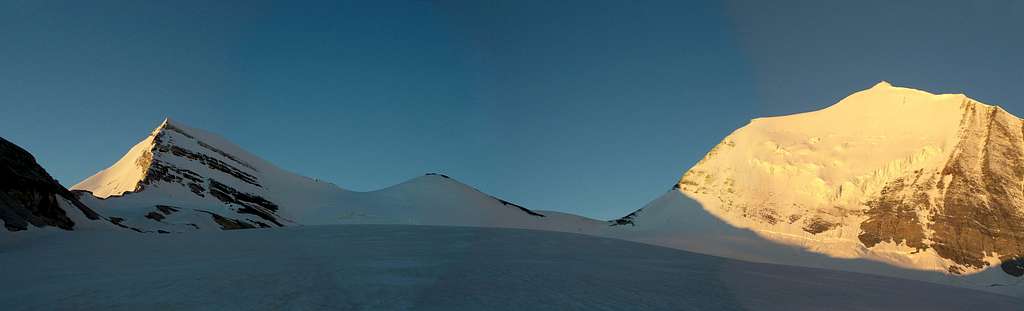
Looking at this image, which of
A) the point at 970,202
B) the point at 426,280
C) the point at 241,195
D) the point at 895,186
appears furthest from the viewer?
the point at 895,186

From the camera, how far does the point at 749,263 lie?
27.7ft

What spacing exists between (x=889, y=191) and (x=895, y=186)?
1997 mm

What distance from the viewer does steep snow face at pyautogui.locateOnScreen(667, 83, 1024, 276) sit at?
13875 cm

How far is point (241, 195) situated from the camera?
8412 centimetres

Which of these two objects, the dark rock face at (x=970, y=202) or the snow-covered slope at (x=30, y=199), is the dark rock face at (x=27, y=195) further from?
the dark rock face at (x=970, y=202)

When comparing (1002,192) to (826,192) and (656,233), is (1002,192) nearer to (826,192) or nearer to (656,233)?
(826,192)

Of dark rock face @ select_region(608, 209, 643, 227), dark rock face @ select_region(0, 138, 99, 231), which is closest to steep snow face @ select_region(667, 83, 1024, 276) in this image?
dark rock face @ select_region(608, 209, 643, 227)

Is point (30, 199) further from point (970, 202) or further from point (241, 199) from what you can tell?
point (970, 202)

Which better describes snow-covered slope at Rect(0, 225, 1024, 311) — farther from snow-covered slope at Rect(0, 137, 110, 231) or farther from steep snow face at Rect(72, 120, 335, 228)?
steep snow face at Rect(72, 120, 335, 228)

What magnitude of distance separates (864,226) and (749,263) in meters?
162

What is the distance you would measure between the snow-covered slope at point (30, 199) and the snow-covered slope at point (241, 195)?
83.2 feet

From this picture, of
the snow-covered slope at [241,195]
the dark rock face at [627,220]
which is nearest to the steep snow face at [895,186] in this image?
the dark rock face at [627,220]

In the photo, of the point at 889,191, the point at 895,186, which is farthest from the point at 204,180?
the point at 895,186

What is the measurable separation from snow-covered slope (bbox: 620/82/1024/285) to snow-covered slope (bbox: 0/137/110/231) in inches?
4672
